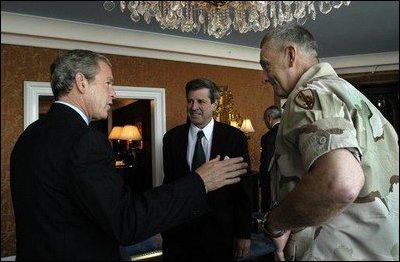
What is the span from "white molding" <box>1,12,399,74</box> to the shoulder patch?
826 millimetres

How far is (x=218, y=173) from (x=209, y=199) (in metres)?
0.49

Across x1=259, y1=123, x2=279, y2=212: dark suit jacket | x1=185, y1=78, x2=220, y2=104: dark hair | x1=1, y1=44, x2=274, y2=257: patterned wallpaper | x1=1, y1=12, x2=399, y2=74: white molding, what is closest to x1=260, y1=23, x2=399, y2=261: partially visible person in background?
x1=259, y1=123, x2=279, y2=212: dark suit jacket

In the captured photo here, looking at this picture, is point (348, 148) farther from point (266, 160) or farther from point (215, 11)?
point (215, 11)

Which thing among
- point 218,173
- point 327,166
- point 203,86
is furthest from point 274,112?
point 327,166

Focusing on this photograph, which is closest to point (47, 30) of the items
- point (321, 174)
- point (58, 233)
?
point (58, 233)

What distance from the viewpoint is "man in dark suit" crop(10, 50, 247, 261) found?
19.1 inches

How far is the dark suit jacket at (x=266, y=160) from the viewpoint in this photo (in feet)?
2.78

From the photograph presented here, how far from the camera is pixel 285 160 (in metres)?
0.52

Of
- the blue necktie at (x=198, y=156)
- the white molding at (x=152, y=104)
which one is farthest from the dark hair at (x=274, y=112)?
the white molding at (x=152, y=104)

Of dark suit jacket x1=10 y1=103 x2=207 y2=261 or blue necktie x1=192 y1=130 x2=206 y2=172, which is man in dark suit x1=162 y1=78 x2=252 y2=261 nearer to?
blue necktie x1=192 y1=130 x2=206 y2=172

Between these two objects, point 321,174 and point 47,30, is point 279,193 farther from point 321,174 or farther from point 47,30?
point 47,30

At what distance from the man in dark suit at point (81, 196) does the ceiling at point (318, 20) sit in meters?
1.01

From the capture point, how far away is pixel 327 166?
1.34 feet

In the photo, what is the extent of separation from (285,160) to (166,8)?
1039mm
